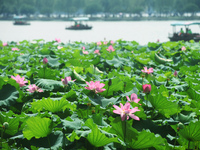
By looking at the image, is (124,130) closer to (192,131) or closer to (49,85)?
(192,131)

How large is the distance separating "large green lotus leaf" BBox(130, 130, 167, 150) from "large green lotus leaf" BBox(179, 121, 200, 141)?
0.36 feet

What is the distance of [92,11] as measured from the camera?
66.8 m

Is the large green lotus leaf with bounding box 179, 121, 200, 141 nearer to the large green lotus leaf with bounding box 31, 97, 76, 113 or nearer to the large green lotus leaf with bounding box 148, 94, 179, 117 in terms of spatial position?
the large green lotus leaf with bounding box 148, 94, 179, 117

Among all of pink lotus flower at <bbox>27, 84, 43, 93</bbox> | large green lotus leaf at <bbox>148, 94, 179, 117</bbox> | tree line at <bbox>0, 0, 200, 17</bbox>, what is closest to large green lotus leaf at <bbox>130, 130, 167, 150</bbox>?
large green lotus leaf at <bbox>148, 94, 179, 117</bbox>

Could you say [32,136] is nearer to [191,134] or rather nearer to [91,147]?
[91,147]

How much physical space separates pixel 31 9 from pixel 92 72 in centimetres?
6993

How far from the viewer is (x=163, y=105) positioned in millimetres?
1512

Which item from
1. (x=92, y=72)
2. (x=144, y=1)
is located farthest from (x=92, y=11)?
(x=92, y=72)

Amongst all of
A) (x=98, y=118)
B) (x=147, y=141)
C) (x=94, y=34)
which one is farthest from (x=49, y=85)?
(x=94, y=34)

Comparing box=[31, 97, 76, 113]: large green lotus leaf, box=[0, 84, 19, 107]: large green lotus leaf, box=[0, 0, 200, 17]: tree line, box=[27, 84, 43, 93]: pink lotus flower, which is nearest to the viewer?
box=[31, 97, 76, 113]: large green lotus leaf

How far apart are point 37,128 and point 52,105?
272 millimetres

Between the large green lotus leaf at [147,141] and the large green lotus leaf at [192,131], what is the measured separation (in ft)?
0.36

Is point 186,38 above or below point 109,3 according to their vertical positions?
below

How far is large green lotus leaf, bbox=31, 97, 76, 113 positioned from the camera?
1465 mm
